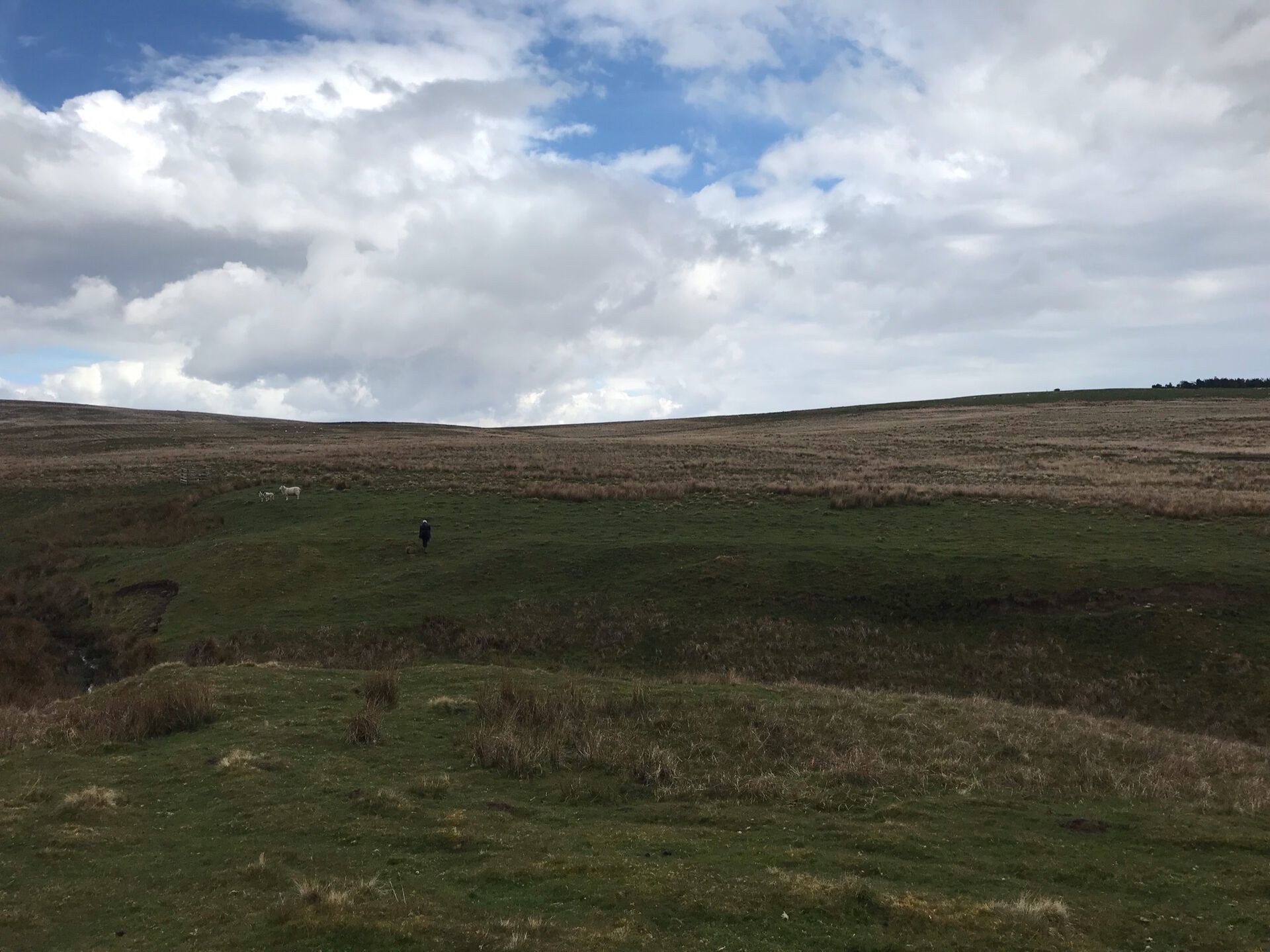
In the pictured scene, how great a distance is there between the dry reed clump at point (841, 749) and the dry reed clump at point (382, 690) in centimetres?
223

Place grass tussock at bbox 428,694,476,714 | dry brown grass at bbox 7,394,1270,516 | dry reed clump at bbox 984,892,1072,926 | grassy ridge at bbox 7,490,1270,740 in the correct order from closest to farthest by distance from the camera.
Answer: dry reed clump at bbox 984,892,1072,926 < grass tussock at bbox 428,694,476,714 < grassy ridge at bbox 7,490,1270,740 < dry brown grass at bbox 7,394,1270,516

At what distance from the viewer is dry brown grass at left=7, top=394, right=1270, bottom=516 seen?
45.9 meters

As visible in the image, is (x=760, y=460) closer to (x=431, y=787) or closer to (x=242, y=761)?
(x=431, y=787)

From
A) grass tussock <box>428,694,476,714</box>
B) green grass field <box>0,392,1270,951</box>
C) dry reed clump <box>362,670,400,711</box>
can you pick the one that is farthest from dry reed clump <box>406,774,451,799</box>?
dry reed clump <box>362,670,400,711</box>

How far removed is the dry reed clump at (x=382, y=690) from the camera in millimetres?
19625

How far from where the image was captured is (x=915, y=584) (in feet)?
102

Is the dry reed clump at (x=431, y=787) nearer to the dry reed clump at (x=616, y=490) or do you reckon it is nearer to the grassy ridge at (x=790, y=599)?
the grassy ridge at (x=790, y=599)

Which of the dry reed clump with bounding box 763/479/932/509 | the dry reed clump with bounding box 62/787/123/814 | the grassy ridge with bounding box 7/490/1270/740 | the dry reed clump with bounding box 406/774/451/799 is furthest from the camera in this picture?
the dry reed clump with bounding box 763/479/932/509

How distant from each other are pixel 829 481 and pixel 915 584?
723 inches

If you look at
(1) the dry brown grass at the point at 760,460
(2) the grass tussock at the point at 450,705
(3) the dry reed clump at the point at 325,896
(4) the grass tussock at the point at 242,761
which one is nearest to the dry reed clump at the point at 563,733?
(2) the grass tussock at the point at 450,705

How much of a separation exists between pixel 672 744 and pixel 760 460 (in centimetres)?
4892

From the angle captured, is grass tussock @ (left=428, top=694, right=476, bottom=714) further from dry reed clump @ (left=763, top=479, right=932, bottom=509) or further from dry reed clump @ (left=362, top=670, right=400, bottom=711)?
dry reed clump @ (left=763, top=479, right=932, bottom=509)

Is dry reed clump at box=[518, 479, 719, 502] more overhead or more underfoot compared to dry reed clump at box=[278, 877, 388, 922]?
more overhead

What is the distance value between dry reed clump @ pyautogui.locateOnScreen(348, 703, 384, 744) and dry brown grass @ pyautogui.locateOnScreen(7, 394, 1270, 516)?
29.5 meters
